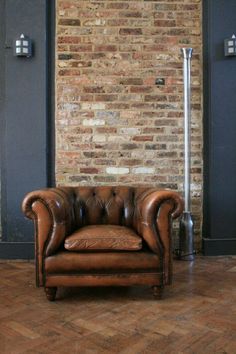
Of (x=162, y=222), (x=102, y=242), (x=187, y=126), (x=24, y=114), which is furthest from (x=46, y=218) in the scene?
(x=187, y=126)

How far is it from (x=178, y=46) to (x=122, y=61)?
1.97 feet

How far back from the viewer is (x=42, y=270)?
7.47 ft

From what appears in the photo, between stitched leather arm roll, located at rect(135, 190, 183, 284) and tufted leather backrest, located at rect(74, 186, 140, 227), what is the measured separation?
421mm

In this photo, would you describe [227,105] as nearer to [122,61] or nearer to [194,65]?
[194,65]

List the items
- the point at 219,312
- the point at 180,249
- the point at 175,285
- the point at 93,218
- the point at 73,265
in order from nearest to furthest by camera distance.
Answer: the point at 219,312
the point at 73,265
the point at 175,285
the point at 93,218
the point at 180,249

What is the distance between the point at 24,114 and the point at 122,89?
1021 mm

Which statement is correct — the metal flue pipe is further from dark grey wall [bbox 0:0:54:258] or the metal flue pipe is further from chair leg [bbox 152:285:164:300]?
dark grey wall [bbox 0:0:54:258]

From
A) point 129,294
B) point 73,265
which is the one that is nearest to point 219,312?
Answer: point 129,294

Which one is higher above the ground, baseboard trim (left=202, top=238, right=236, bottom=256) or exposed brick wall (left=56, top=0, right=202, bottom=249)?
exposed brick wall (left=56, top=0, right=202, bottom=249)

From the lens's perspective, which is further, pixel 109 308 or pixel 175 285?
pixel 175 285

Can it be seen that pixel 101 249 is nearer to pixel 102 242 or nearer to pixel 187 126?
pixel 102 242

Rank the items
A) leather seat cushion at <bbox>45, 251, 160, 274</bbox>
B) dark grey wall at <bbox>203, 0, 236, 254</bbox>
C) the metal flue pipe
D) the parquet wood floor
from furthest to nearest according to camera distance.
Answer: dark grey wall at <bbox>203, 0, 236, 254</bbox> → the metal flue pipe → leather seat cushion at <bbox>45, 251, 160, 274</bbox> → the parquet wood floor

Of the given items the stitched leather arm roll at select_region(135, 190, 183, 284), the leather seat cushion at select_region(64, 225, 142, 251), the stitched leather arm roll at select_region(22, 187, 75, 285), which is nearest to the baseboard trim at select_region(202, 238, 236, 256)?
the stitched leather arm roll at select_region(135, 190, 183, 284)

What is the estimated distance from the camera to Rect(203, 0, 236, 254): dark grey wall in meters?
3.42
